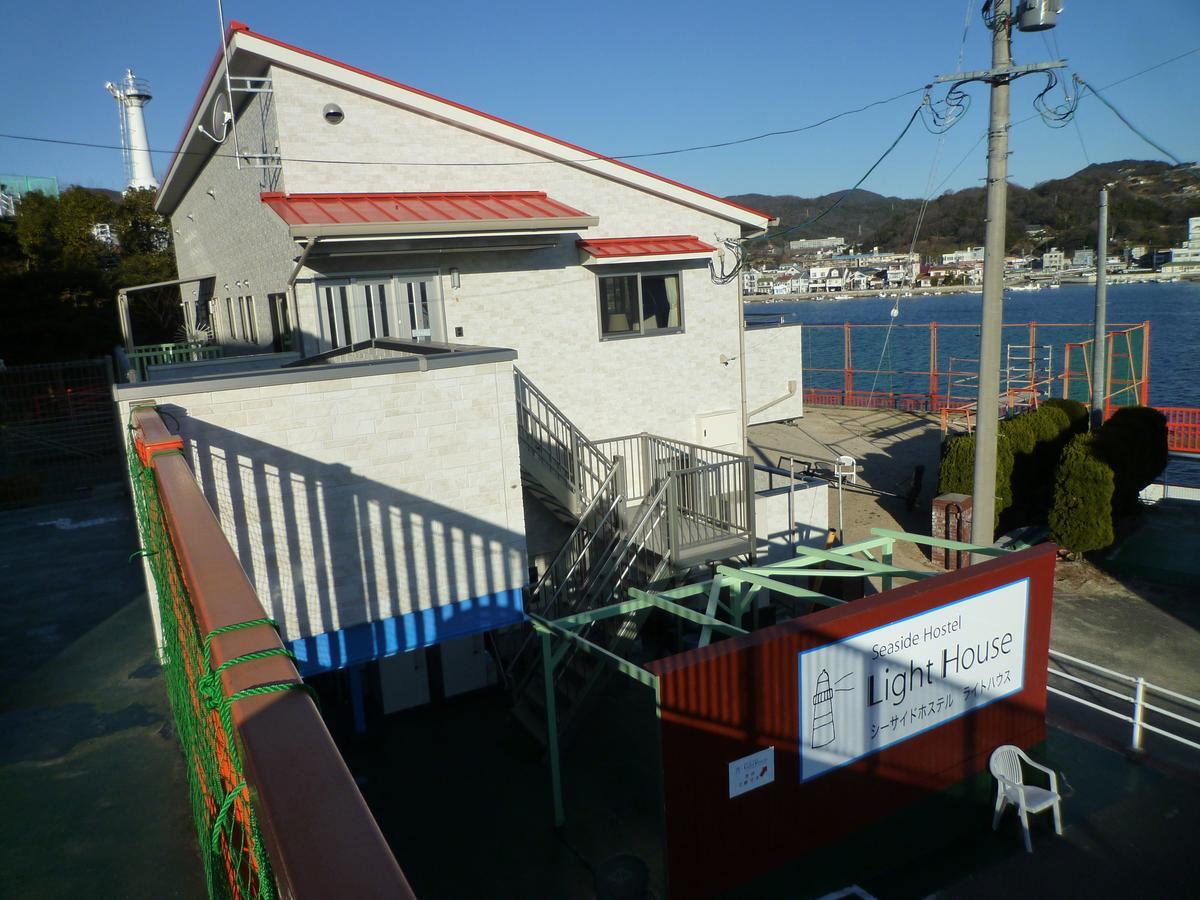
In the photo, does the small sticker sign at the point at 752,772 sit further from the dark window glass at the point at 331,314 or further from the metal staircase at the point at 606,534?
the dark window glass at the point at 331,314

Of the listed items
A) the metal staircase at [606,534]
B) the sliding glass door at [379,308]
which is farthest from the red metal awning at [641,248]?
the sliding glass door at [379,308]

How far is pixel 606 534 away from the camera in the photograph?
12977 millimetres

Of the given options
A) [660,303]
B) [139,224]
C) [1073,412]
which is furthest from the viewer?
[139,224]

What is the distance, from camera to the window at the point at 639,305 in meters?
15.5

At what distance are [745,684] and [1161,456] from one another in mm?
16836

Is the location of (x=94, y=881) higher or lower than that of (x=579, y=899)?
higher

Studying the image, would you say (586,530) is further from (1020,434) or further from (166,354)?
(1020,434)

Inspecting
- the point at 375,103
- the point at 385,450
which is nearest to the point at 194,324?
the point at 375,103

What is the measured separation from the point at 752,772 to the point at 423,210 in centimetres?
933

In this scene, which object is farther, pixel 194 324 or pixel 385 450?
pixel 194 324

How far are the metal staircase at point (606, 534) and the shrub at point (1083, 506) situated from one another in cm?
759

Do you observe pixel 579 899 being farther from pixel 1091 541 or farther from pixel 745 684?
pixel 1091 541

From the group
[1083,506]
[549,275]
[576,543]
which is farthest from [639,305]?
[1083,506]

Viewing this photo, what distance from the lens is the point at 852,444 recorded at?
2803 cm
